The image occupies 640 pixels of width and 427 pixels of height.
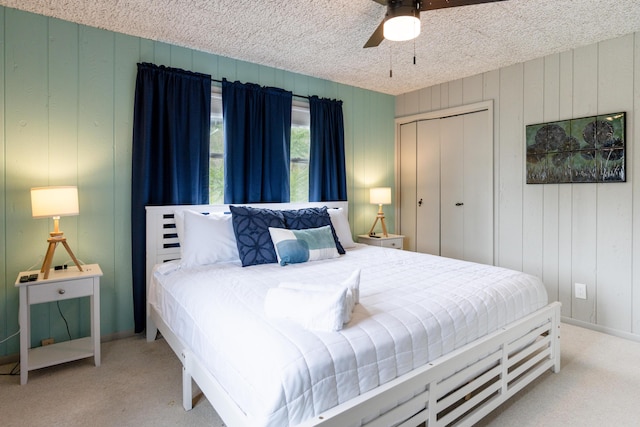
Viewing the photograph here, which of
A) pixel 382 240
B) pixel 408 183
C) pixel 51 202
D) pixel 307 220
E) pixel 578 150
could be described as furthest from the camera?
pixel 408 183

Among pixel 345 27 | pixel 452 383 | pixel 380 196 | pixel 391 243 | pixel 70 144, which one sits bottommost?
pixel 452 383

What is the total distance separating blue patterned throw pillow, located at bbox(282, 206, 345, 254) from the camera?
299cm

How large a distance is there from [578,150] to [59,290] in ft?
13.9

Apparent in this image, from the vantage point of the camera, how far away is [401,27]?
2.18 metres

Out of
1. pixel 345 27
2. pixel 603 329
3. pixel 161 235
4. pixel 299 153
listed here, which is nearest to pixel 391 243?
pixel 299 153

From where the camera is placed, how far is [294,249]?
8.75 ft

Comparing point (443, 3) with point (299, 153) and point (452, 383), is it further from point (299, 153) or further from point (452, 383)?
point (299, 153)

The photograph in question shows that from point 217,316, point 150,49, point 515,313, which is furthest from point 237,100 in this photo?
point 515,313

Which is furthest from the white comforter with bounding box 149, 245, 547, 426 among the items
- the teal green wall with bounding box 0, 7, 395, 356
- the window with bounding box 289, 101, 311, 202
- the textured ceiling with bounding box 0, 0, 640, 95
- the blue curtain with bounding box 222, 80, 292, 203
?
the textured ceiling with bounding box 0, 0, 640, 95

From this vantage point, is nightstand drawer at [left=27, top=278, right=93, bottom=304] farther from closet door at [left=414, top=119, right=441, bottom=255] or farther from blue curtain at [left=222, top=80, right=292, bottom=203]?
closet door at [left=414, top=119, right=441, bottom=255]

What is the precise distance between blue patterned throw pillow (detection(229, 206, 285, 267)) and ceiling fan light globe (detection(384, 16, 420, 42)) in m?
1.57

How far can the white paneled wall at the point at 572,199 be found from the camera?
9.73ft

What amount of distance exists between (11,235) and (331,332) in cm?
249

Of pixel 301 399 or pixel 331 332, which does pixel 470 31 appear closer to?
pixel 331 332
